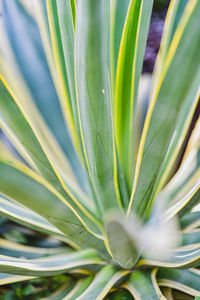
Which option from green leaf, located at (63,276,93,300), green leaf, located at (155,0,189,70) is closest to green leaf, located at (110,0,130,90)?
green leaf, located at (155,0,189,70)

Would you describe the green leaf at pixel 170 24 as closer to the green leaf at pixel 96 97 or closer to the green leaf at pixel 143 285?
the green leaf at pixel 96 97

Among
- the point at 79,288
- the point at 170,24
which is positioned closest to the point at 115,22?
the point at 170,24

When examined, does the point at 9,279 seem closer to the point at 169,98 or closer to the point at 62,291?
the point at 62,291

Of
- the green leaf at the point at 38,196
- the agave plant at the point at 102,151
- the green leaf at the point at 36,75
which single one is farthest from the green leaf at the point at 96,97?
the green leaf at the point at 36,75

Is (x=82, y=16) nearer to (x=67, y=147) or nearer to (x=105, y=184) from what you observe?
(x=105, y=184)

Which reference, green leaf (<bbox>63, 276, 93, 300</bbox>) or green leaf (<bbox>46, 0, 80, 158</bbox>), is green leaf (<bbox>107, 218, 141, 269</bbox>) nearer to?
green leaf (<bbox>63, 276, 93, 300</bbox>)

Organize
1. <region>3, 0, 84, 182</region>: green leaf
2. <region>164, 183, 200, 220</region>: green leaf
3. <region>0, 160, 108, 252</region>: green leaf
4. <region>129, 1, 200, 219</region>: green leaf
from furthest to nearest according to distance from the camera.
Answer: <region>3, 0, 84, 182</region>: green leaf
<region>164, 183, 200, 220</region>: green leaf
<region>0, 160, 108, 252</region>: green leaf
<region>129, 1, 200, 219</region>: green leaf
